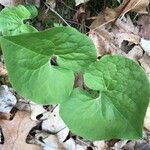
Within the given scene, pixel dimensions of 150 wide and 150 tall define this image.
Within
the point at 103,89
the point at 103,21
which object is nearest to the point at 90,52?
the point at 103,89

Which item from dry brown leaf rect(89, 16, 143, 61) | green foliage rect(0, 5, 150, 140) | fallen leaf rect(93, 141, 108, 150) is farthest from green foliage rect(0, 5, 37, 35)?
fallen leaf rect(93, 141, 108, 150)

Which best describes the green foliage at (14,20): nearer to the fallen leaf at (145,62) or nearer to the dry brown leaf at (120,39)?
the dry brown leaf at (120,39)

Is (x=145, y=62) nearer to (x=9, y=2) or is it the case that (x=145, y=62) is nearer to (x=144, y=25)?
(x=144, y=25)

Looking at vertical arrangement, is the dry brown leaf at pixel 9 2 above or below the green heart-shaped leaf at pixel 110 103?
above

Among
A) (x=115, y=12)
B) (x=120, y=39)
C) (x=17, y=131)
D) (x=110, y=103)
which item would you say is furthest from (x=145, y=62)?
(x=17, y=131)

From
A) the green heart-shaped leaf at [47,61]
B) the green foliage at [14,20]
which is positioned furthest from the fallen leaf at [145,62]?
the green foliage at [14,20]

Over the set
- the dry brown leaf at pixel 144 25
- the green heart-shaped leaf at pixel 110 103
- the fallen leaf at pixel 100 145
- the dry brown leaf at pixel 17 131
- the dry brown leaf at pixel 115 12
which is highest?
the dry brown leaf at pixel 115 12
